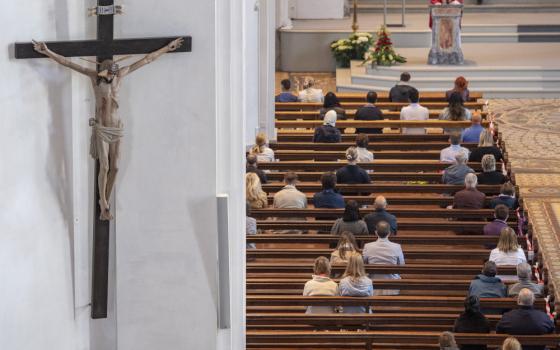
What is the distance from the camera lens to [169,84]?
23.5 ft

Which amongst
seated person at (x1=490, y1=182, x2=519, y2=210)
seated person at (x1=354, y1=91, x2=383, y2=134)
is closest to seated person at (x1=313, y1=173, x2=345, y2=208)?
seated person at (x1=490, y1=182, x2=519, y2=210)

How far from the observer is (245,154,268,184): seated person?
43.4 ft

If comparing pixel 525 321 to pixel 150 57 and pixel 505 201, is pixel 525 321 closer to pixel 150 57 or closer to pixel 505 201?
pixel 505 201

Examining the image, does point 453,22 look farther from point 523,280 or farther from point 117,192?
point 117,192

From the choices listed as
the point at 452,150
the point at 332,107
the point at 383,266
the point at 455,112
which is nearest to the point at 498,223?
the point at 383,266

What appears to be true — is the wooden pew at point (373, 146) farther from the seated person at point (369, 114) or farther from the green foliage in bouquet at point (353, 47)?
the green foliage in bouquet at point (353, 47)

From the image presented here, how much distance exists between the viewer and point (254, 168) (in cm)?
1326

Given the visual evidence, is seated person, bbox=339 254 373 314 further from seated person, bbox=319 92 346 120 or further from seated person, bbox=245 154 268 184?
seated person, bbox=319 92 346 120

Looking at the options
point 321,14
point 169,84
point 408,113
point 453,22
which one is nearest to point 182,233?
point 169,84

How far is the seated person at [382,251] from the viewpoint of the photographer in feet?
36.3

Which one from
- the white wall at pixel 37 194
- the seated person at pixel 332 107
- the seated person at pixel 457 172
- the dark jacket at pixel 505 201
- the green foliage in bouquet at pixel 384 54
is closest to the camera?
the white wall at pixel 37 194

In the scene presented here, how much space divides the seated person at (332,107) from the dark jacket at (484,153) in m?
2.41

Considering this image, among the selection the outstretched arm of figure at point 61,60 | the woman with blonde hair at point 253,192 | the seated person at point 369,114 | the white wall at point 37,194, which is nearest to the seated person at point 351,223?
the woman with blonde hair at point 253,192

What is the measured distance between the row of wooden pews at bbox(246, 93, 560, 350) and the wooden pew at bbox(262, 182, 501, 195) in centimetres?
1
